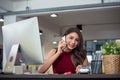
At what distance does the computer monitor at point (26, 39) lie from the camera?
72.3 inches

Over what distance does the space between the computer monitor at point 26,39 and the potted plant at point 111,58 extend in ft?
1.73

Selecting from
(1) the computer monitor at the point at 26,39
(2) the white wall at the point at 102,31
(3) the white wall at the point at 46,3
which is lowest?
(1) the computer monitor at the point at 26,39

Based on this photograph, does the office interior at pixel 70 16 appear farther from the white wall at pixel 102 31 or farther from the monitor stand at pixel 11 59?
the monitor stand at pixel 11 59

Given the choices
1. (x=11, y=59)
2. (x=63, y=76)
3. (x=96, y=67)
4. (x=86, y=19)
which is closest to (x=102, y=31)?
(x=86, y=19)

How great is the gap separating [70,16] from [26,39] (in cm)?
505

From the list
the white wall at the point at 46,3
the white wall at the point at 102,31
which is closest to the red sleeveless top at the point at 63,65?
the white wall at the point at 46,3

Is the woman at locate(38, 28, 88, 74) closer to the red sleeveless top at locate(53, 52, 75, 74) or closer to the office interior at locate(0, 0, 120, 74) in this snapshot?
the red sleeveless top at locate(53, 52, 75, 74)

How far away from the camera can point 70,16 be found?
22.6 ft

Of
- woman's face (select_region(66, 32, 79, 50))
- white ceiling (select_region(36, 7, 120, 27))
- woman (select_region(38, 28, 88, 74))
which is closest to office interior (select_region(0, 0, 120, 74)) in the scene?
white ceiling (select_region(36, 7, 120, 27))

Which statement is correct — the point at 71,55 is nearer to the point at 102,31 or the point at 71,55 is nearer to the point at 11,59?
the point at 11,59

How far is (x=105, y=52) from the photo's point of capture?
62.7 inches

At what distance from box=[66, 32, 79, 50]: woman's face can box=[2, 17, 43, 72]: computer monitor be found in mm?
444

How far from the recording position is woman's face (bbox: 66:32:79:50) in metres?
2.25

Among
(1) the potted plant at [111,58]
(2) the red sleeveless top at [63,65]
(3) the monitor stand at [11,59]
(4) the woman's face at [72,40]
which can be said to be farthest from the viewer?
(2) the red sleeveless top at [63,65]
